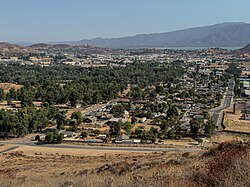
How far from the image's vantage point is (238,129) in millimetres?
25062

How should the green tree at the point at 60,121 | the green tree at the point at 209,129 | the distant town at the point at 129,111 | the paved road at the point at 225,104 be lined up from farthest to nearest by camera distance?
the paved road at the point at 225,104
the green tree at the point at 60,121
the distant town at the point at 129,111
the green tree at the point at 209,129

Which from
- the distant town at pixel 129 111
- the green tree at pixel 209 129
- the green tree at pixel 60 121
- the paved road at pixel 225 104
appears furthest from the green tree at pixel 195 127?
the green tree at pixel 60 121

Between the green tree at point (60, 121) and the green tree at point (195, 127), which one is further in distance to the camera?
the green tree at point (60, 121)

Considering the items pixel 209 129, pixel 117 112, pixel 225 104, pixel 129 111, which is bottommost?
pixel 225 104

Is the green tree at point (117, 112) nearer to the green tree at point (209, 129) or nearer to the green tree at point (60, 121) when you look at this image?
the green tree at point (60, 121)

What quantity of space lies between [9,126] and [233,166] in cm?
2084

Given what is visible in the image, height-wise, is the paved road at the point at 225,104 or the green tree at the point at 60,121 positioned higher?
the green tree at the point at 60,121

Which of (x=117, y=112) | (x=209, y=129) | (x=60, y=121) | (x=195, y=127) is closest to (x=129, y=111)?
(x=117, y=112)

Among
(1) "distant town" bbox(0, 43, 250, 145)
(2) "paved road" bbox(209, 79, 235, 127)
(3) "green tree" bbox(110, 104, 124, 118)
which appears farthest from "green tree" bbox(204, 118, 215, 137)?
(3) "green tree" bbox(110, 104, 124, 118)

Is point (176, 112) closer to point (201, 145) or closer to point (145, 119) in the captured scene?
point (145, 119)

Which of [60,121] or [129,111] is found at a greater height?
[60,121]

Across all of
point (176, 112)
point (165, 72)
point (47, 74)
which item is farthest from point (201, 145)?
point (47, 74)

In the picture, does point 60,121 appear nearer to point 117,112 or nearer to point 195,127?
point 117,112

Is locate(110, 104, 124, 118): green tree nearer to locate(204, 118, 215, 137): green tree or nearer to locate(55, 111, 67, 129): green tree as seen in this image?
locate(55, 111, 67, 129): green tree
